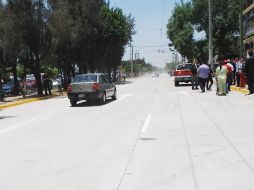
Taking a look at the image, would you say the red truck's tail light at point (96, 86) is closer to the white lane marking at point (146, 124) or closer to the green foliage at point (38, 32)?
the white lane marking at point (146, 124)

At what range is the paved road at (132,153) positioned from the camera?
7.26 meters

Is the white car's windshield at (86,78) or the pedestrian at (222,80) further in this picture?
the pedestrian at (222,80)

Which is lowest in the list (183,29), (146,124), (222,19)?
→ (146,124)

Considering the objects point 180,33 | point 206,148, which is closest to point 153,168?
point 206,148

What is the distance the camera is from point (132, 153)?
378 inches

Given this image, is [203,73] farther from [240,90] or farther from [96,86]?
[96,86]

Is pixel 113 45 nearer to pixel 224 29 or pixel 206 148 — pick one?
pixel 224 29

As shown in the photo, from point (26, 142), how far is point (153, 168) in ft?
14.8

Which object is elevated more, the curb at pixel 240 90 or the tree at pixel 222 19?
the tree at pixel 222 19

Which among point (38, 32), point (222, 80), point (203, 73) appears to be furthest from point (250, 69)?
point (38, 32)

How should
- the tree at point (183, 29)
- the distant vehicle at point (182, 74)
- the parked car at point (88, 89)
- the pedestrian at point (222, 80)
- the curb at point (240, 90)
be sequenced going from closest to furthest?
1. the parked car at point (88, 89)
2. the pedestrian at point (222, 80)
3. the curb at point (240, 90)
4. the distant vehicle at point (182, 74)
5. the tree at point (183, 29)

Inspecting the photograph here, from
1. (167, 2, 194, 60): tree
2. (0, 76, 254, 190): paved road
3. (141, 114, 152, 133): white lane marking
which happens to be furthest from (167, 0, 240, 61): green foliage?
(0, 76, 254, 190): paved road

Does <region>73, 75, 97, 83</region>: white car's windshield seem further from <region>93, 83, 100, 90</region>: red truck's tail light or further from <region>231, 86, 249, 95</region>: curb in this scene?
<region>231, 86, 249, 95</region>: curb

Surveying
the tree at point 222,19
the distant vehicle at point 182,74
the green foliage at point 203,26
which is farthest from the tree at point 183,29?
the distant vehicle at point 182,74
